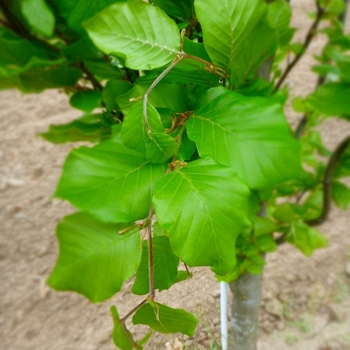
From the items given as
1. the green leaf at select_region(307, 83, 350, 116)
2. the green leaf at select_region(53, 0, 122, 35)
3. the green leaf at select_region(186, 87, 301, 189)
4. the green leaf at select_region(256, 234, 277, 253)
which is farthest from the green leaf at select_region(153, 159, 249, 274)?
the green leaf at select_region(256, 234, 277, 253)

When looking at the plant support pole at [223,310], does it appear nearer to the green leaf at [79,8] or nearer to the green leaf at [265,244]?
the green leaf at [265,244]

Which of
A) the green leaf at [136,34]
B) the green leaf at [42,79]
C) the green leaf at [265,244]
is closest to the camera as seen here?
the green leaf at [136,34]

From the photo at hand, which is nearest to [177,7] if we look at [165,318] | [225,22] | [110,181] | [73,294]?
[225,22]

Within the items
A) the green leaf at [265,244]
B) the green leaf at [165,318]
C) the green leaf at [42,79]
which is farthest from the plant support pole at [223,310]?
the green leaf at [42,79]

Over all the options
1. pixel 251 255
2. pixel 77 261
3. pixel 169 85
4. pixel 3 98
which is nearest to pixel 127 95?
pixel 169 85

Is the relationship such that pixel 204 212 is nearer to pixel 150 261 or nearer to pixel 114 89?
pixel 150 261

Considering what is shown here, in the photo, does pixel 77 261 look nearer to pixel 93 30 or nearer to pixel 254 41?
pixel 93 30

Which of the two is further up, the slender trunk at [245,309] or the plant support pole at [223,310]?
the plant support pole at [223,310]
